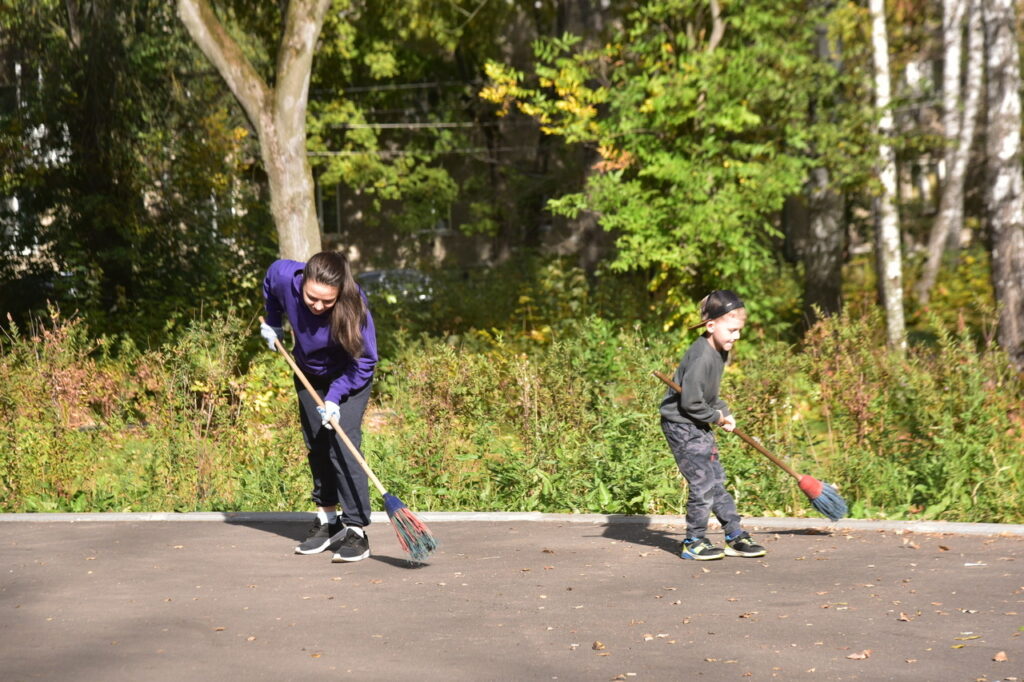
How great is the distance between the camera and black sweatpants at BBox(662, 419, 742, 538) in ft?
24.3

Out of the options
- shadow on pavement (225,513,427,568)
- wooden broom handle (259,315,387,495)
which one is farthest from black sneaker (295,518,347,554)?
wooden broom handle (259,315,387,495)

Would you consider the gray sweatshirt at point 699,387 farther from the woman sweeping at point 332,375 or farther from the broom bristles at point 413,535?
the woman sweeping at point 332,375

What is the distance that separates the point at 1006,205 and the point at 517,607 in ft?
34.0

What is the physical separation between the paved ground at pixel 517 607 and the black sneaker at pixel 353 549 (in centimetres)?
9

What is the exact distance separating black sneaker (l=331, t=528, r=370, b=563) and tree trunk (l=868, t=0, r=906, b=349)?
11.4 meters

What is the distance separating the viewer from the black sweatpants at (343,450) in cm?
771

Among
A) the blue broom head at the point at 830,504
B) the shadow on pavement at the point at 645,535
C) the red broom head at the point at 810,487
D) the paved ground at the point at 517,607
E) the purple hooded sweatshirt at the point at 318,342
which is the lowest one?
the shadow on pavement at the point at 645,535

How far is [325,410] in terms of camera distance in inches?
292

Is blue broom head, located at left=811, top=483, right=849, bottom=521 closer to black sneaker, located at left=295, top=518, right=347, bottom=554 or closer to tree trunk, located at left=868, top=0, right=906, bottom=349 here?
black sneaker, located at left=295, top=518, right=347, bottom=554

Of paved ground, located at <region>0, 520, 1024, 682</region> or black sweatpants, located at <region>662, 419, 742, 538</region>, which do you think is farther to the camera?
black sweatpants, located at <region>662, 419, 742, 538</region>

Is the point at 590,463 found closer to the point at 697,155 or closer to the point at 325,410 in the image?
the point at 325,410

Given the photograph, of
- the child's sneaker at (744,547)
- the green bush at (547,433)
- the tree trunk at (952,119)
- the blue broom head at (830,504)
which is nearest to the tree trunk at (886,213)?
the tree trunk at (952,119)

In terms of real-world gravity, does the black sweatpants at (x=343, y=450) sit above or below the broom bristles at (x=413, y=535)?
above

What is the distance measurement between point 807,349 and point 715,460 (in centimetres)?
311
